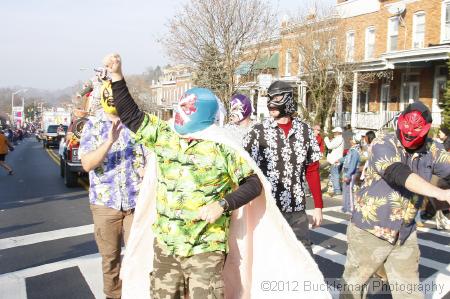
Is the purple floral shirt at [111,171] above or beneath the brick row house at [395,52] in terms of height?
beneath

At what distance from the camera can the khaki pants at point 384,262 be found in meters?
3.59

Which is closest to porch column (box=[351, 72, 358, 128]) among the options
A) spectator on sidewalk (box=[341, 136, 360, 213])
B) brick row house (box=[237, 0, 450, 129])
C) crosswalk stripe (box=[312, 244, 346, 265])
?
brick row house (box=[237, 0, 450, 129])

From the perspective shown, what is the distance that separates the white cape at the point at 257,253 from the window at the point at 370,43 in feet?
75.7

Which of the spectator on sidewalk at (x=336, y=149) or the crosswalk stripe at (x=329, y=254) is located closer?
the crosswalk stripe at (x=329, y=254)

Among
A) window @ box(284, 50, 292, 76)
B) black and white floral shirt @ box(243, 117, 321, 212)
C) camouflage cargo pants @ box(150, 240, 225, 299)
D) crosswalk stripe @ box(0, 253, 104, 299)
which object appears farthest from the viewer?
window @ box(284, 50, 292, 76)

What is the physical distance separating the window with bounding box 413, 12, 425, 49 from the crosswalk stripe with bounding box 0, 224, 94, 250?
62.2 ft

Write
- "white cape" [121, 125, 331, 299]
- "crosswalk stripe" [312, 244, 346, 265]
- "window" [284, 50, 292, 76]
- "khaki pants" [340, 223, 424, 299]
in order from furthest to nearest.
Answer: "window" [284, 50, 292, 76]
"crosswalk stripe" [312, 244, 346, 265]
"khaki pants" [340, 223, 424, 299]
"white cape" [121, 125, 331, 299]

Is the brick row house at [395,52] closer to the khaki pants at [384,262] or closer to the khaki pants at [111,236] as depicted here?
the khaki pants at [384,262]

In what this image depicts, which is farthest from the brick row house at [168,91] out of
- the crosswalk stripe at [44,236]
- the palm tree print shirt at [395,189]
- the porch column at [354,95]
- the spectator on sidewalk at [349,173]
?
the palm tree print shirt at [395,189]

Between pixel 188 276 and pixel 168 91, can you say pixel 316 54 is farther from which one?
pixel 168 91

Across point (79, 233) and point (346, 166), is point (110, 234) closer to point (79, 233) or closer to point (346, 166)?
point (79, 233)

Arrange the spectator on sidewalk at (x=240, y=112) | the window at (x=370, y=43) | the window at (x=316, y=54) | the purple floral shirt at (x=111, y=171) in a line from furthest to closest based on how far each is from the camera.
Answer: the window at (x=370, y=43), the window at (x=316, y=54), the spectator on sidewalk at (x=240, y=112), the purple floral shirt at (x=111, y=171)

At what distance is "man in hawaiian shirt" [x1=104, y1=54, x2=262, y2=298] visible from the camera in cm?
292

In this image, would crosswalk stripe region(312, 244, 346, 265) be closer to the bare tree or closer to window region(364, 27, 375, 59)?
the bare tree
